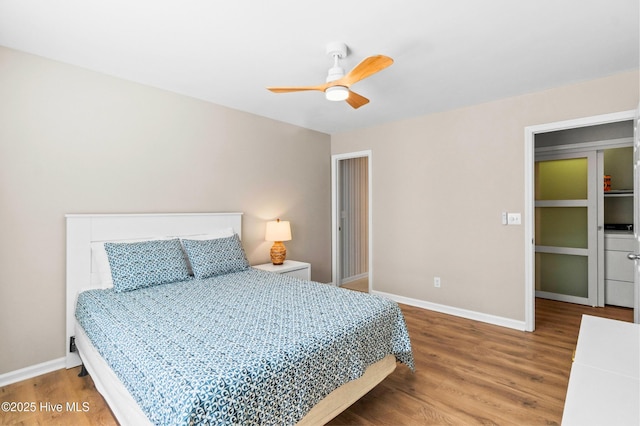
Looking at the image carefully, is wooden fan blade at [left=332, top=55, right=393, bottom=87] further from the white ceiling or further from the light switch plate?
the light switch plate

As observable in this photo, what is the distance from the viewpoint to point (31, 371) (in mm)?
2391

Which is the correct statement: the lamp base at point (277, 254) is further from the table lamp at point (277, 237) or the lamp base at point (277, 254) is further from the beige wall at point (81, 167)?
the beige wall at point (81, 167)

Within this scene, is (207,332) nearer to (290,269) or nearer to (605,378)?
(605,378)

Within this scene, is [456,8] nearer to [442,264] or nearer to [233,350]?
[233,350]

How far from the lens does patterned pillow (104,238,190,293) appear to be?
2449mm

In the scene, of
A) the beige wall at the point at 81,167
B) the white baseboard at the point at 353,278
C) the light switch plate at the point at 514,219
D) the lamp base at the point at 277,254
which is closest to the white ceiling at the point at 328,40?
the beige wall at the point at 81,167

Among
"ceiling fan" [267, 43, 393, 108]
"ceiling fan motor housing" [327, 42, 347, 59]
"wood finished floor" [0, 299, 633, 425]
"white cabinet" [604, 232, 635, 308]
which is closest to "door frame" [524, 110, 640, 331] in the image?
"wood finished floor" [0, 299, 633, 425]

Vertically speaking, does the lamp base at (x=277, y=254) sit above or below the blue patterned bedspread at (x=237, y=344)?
above

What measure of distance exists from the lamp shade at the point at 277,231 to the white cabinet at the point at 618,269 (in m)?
3.88

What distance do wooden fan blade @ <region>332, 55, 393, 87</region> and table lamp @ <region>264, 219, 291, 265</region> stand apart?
2072 mm

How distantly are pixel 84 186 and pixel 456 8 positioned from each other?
2.98 meters

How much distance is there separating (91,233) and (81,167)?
1.78 ft

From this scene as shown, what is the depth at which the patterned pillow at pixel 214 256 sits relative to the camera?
2.86 m

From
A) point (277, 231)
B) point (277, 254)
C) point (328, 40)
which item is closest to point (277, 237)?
point (277, 231)
